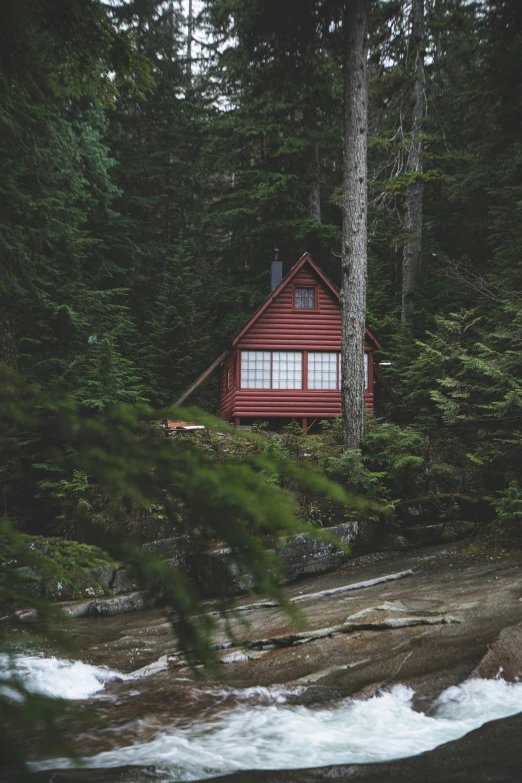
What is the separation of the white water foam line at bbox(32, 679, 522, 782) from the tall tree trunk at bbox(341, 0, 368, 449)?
903 centimetres

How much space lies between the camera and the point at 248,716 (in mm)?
4902

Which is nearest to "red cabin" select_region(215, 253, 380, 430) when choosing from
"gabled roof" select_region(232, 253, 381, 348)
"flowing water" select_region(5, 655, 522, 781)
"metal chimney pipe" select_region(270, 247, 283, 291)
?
"gabled roof" select_region(232, 253, 381, 348)

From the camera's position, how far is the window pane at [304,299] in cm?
2136

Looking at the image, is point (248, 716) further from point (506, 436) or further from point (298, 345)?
point (298, 345)

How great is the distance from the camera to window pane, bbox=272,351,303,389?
69.4 feet

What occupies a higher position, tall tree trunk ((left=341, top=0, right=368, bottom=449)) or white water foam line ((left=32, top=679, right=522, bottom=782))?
tall tree trunk ((left=341, top=0, right=368, bottom=449))

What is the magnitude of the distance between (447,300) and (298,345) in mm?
5760

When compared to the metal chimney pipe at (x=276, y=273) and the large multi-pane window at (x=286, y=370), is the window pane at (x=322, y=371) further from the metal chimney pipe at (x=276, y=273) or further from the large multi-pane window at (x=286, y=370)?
the metal chimney pipe at (x=276, y=273)

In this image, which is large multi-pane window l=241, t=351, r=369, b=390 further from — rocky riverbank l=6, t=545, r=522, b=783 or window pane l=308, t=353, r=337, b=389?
rocky riverbank l=6, t=545, r=522, b=783

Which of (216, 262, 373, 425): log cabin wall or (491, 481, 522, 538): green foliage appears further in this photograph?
(216, 262, 373, 425): log cabin wall

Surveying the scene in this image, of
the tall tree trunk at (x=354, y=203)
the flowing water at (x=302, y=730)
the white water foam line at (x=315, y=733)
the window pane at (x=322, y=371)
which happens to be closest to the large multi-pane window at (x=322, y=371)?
the window pane at (x=322, y=371)

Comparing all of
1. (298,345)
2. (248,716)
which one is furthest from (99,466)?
(298,345)

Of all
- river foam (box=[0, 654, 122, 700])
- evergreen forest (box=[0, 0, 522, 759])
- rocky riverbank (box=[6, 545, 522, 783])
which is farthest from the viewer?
river foam (box=[0, 654, 122, 700])

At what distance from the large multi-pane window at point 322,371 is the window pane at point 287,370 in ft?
1.24
